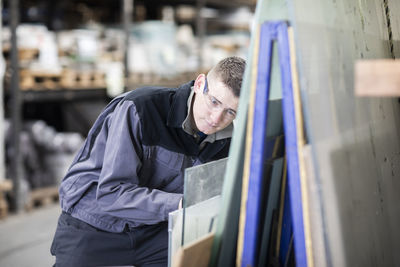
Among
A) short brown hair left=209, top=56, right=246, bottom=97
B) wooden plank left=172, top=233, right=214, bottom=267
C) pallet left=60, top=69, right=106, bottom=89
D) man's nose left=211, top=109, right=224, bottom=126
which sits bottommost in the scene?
wooden plank left=172, top=233, right=214, bottom=267

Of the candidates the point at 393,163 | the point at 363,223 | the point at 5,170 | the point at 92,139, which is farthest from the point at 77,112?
the point at 363,223

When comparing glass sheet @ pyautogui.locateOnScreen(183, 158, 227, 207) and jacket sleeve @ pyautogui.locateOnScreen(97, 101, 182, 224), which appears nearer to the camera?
glass sheet @ pyautogui.locateOnScreen(183, 158, 227, 207)

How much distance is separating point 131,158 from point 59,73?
4.09 m

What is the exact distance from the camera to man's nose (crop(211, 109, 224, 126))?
7.93 feet

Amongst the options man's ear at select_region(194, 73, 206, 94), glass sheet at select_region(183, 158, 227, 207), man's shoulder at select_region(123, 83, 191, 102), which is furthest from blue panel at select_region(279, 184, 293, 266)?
man's shoulder at select_region(123, 83, 191, 102)

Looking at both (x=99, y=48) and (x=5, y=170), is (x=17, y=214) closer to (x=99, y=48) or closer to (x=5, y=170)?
(x=5, y=170)

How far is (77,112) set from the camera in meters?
7.64

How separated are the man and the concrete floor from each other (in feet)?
6.69

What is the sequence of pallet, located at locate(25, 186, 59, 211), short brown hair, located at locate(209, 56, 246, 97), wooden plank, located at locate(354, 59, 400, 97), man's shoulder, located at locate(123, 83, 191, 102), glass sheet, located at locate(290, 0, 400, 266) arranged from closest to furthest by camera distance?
wooden plank, located at locate(354, 59, 400, 97), glass sheet, located at locate(290, 0, 400, 266), short brown hair, located at locate(209, 56, 246, 97), man's shoulder, located at locate(123, 83, 191, 102), pallet, located at locate(25, 186, 59, 211)

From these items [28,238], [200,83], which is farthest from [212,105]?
[28,238]

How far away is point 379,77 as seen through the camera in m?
1.23

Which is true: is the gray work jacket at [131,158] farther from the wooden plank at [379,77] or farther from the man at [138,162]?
the wooden plank at [379,77]

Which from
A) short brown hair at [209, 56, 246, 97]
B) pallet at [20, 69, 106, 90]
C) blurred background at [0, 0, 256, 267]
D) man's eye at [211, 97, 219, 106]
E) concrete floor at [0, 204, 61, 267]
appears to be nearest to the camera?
short brown hair at [209, 56, 246, 97]

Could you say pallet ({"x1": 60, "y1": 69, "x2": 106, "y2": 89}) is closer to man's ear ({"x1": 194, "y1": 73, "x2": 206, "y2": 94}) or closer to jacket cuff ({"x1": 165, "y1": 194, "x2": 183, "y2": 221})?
man's ear ({"x1": 194, "y1": 73, "x2": 206, "y2": 94})
